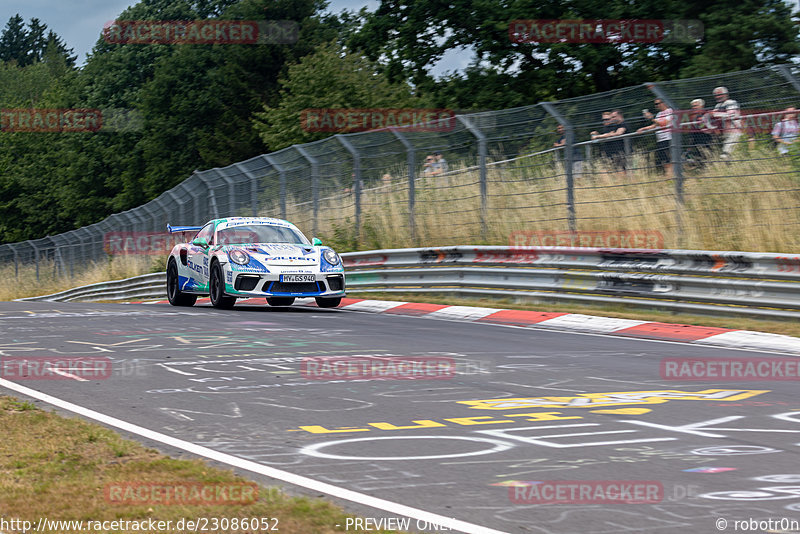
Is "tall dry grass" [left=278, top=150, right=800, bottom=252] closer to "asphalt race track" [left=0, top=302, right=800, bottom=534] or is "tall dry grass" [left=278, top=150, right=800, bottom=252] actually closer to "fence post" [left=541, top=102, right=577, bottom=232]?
"fence post" [left=541, top=102, right=577, bottom=232]

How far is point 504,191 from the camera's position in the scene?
1708 centimetres

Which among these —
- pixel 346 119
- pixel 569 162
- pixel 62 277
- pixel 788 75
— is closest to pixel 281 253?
pixel 569 162

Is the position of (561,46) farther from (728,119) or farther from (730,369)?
(730,369)

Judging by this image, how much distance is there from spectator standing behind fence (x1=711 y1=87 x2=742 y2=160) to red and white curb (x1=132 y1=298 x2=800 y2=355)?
2788mm

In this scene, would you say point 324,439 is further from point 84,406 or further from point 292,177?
point 292,177

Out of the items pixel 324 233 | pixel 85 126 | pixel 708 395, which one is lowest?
pixel 708 395

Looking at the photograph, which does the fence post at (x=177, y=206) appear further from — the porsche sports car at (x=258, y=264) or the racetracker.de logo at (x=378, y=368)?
the racetracker.de logo at (x=378, y=368)

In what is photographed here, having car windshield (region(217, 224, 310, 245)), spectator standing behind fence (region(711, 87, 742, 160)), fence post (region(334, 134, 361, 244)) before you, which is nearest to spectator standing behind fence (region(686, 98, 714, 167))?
spectator standing behind fence (region(711, 87, 742, 160))

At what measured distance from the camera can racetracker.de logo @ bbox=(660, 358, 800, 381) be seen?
27.7ft

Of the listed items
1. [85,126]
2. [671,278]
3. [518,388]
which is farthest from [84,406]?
[85,126]

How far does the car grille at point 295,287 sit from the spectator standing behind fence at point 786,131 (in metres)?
6.68

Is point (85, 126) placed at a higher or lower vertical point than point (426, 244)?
higher

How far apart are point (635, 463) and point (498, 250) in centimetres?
1086

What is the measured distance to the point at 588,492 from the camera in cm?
470
